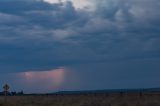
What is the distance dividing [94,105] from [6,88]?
10.7m

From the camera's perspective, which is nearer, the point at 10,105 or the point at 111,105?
the point at 111,105

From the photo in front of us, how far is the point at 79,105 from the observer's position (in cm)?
5209

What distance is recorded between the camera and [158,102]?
1940 inches

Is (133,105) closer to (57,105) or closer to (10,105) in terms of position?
(57,105)

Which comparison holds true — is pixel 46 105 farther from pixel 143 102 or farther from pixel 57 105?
pixel 143 102

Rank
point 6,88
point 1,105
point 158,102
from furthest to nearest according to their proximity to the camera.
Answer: point 1,105, point 158,102, point 6,88

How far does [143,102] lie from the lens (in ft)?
164

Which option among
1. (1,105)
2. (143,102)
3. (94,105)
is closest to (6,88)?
(1,105)

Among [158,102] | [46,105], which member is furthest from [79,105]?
[158,102]

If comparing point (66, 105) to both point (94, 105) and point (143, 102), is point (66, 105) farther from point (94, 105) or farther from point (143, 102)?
point (143, 102)

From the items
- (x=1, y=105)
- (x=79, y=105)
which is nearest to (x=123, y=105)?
(x=79, y=105)

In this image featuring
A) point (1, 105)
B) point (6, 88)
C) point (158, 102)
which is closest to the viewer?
point (6, 88)

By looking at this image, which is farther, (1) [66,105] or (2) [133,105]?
(1) [66,105]

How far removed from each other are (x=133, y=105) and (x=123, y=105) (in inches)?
67.6
